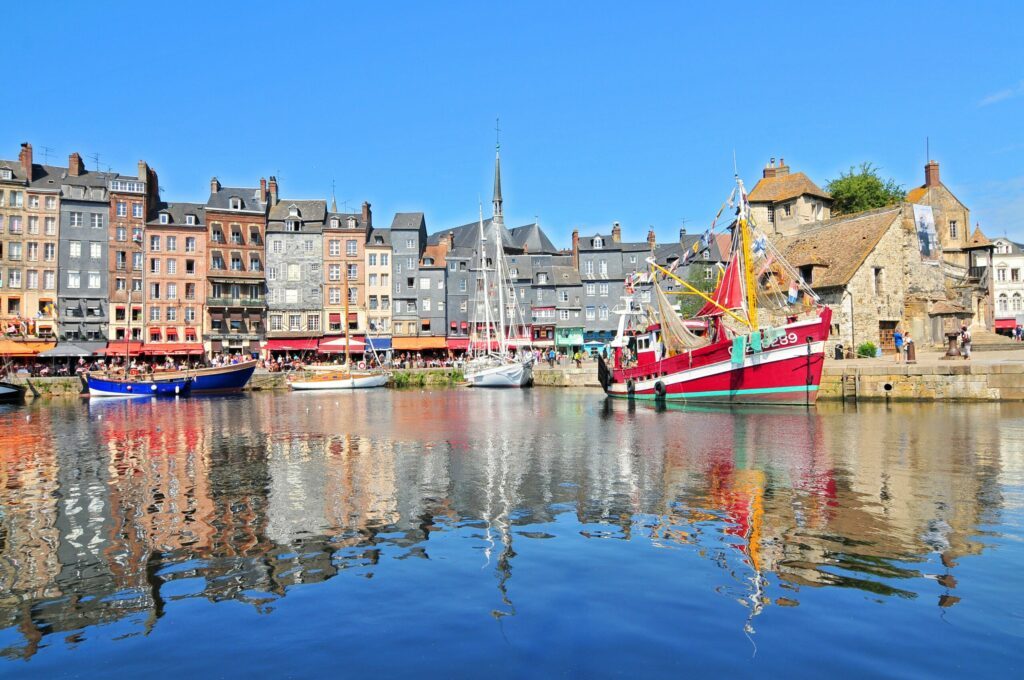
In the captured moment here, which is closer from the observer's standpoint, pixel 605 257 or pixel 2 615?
pixel 2 615

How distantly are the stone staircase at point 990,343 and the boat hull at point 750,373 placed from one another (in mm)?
14290

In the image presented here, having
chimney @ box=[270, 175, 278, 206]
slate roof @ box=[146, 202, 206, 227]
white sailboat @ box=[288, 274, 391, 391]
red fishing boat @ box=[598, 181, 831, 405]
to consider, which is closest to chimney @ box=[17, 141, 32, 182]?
slate roof @ box=[146, 202, 206, 227]

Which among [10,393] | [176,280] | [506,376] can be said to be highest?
[176,280]

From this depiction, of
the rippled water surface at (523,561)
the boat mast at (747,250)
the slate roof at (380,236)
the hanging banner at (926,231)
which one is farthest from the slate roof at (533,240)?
the rippled water surface at (523,561)

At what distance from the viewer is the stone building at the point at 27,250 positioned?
6706cm

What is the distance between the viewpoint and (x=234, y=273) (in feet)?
243

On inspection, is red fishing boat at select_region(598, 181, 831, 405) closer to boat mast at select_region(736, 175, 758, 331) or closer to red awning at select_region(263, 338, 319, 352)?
boat mast at select_region(736, 175, 758, 331)

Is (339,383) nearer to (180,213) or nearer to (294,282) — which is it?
(294,282)

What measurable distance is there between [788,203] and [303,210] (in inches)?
1952

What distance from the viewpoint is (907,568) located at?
9.01 metres

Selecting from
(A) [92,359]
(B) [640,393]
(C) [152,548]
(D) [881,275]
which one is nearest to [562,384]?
(B) [640,393]

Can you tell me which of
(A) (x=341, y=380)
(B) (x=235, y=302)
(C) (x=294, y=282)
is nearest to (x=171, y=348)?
(B) (x=235, y=302)

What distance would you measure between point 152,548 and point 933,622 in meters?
10.0

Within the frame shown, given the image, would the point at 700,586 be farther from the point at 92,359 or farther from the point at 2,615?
the point at 92,359
